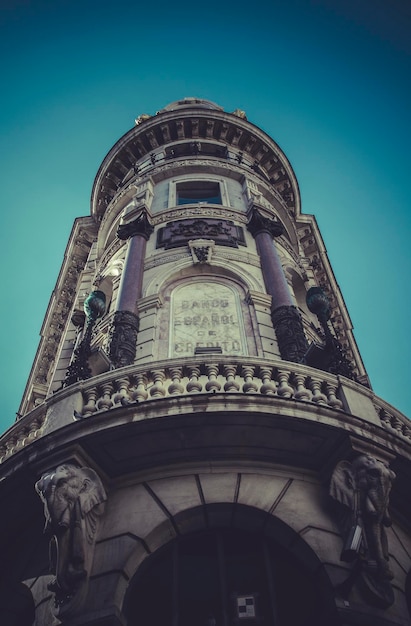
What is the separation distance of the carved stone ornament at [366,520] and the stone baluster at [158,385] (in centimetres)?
310

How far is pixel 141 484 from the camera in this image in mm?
8352

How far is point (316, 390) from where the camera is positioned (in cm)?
900

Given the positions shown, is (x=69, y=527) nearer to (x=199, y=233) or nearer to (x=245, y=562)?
(x=245, y=562)

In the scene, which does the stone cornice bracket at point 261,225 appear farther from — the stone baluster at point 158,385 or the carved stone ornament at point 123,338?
the stone baluster at point 158,385

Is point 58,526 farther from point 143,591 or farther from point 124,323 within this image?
point 124,323

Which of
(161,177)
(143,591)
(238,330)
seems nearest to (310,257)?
(161,177)

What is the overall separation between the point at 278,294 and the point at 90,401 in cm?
750

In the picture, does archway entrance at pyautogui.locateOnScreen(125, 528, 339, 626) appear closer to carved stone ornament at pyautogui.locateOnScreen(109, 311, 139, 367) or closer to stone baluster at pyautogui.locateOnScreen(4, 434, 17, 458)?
stone baluster at pyautogui.locateOnScreen(4, 434, 17, 458)

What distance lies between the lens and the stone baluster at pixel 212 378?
853 centimetres

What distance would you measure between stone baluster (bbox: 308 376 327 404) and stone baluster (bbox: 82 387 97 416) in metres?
3.80

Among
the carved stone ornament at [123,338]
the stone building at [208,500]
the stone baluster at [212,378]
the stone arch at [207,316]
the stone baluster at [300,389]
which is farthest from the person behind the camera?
the stone arch at [207,316]

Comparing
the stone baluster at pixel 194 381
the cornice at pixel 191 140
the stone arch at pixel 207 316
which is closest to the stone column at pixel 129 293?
the stone arch at pixel 207 316

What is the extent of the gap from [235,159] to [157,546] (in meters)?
20.7

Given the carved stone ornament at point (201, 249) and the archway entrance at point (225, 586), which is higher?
the carved stone ornament at point (201, 249)
